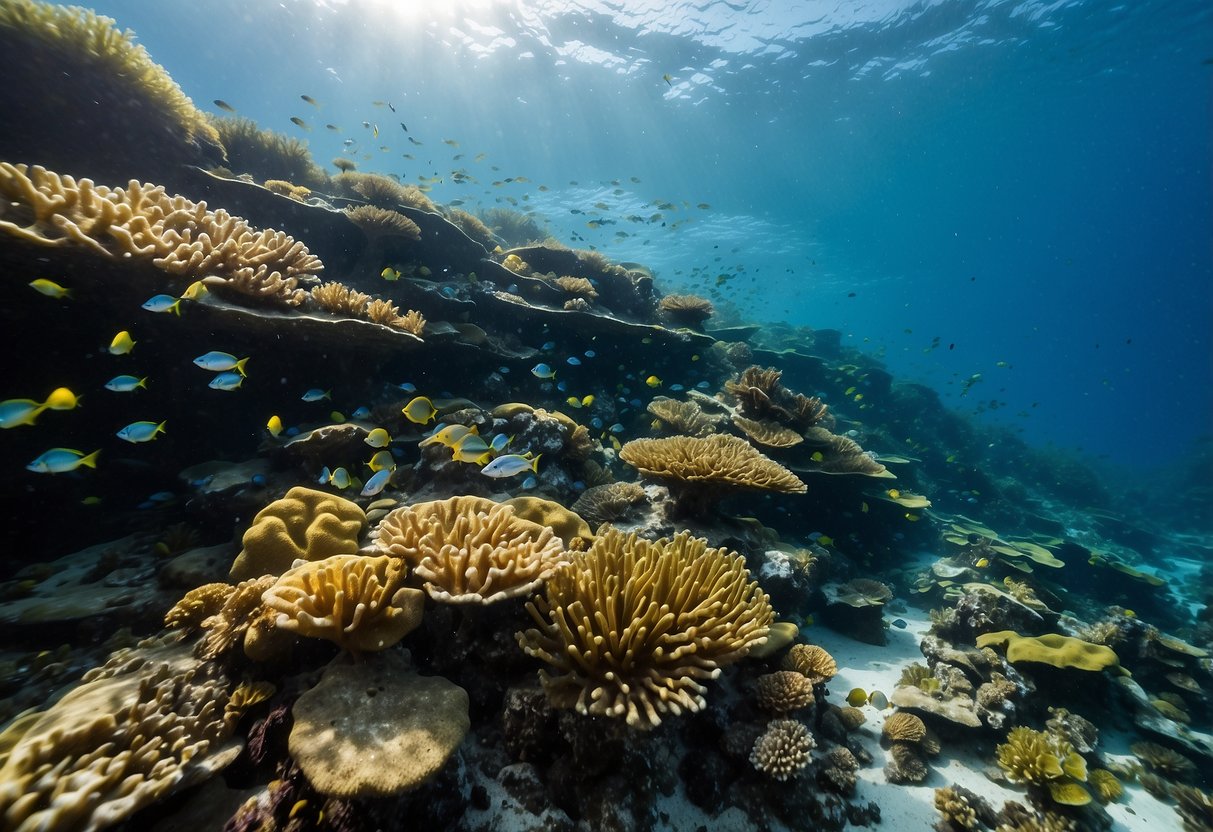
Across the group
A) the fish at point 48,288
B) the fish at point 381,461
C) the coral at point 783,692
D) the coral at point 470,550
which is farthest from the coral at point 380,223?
the coral at point 783,692

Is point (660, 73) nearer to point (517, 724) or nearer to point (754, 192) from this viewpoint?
point (754, 192)

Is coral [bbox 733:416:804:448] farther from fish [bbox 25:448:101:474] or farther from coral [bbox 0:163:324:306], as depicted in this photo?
fish [bbox 25:448:101:474]

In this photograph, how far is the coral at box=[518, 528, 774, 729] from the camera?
2.69 metres

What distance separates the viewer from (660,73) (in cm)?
2464

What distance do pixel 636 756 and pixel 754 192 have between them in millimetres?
40650

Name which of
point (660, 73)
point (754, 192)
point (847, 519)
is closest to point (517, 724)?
point (847, 519)

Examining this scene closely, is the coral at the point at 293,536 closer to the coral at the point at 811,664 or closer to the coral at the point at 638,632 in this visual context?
the coral at the point at 638,632

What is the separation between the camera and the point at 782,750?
3.54 meters

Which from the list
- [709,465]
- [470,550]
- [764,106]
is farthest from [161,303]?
[764,106]

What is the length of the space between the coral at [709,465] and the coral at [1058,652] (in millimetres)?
3705

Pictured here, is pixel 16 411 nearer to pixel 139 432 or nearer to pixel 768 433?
pixel 139 432

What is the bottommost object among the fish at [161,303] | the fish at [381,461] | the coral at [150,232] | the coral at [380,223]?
the fish at [381,461]

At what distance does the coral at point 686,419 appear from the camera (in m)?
8.12

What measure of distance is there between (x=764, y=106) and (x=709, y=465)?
29.1 m
